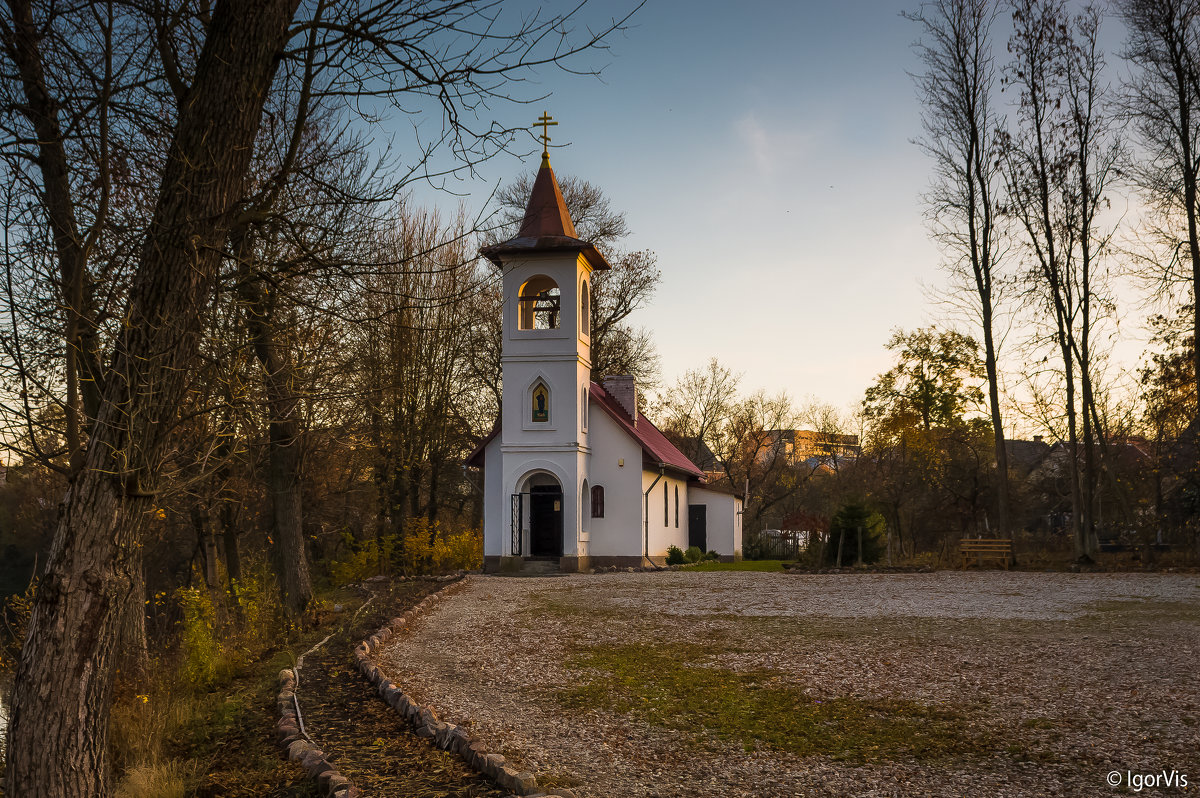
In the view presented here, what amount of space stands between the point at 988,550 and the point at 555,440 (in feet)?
37.4

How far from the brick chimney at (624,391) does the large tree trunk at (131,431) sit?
942 inches

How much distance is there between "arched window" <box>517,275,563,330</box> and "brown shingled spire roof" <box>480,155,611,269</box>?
3.90ft

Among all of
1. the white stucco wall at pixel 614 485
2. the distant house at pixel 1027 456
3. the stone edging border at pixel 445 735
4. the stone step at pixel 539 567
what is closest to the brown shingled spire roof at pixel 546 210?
the white stucco wall at pixel 614 485

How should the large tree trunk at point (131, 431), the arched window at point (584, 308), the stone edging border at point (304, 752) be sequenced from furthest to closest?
Answer: the arched window at point (584, 308), the stone edging border at point (304, 752), the large tree trunk at point (131, 431)

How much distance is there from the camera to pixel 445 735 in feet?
19.1

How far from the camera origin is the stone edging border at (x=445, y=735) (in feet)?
15.7

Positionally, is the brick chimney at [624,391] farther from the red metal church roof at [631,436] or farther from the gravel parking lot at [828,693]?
the gravel parking lot at [828,693]

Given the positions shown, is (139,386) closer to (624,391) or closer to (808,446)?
(624,391)

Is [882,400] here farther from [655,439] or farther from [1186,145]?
[1186,145]

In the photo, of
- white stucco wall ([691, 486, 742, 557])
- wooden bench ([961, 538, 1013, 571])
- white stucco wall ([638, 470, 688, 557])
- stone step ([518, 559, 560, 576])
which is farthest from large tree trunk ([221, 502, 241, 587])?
white stucco wall ([691, 486, 742, 557])

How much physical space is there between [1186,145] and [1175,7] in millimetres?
3217

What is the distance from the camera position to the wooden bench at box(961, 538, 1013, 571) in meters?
21.7

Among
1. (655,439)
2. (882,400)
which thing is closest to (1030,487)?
(882,400)

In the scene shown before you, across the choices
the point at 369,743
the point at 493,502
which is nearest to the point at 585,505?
the point at 493,502
